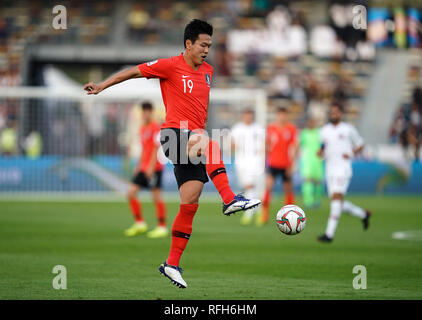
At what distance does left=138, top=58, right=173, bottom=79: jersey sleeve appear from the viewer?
6.98 meters

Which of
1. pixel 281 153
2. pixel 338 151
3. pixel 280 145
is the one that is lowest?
pixel 338 151

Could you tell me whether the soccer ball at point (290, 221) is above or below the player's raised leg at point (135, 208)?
below

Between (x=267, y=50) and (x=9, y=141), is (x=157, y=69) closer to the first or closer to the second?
(x=9, y=141)

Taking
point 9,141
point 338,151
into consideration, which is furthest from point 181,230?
point 9,141

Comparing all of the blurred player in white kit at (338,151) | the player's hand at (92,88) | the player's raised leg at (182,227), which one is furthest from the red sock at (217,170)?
the blurred player in white kit at (338,151)

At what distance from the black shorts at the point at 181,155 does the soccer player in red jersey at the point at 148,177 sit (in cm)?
571

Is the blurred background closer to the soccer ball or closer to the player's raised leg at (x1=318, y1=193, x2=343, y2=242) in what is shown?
the player's raised leg at (x1=318, y1=193, x2=343, y2=242)

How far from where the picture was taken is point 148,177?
12945 millimetres

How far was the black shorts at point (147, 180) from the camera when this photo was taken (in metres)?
12.9

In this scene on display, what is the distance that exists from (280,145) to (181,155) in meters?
9.64

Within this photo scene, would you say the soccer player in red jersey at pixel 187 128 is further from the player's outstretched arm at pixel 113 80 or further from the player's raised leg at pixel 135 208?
the player's raised leg at pixel 135 208

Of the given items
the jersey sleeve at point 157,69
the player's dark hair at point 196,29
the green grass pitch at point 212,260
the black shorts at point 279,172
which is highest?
the black shorts at point 279,172

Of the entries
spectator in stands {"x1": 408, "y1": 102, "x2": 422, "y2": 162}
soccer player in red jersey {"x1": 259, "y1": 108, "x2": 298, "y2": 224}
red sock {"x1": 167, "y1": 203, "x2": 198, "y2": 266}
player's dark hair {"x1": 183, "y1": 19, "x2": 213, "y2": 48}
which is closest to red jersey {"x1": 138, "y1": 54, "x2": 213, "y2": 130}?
player's dark hair {"x1": 183, "y1": 19, "x2": 213, "y2": 48}
